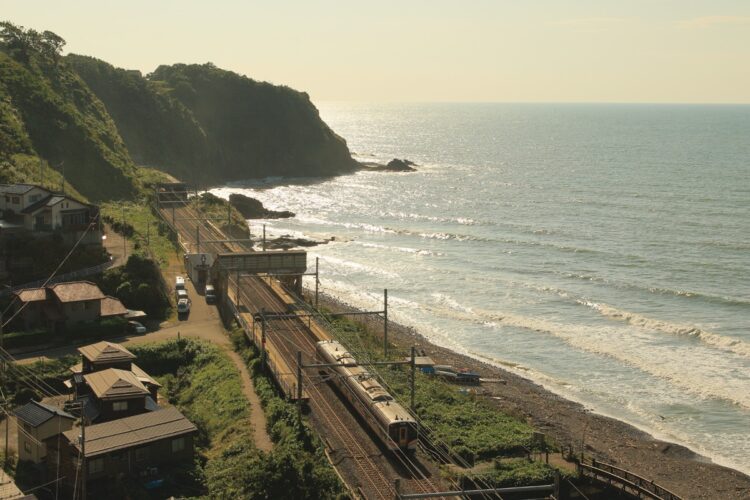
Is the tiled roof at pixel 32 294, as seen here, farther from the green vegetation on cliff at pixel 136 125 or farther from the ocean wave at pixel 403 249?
the ocean wave at pixel 403 249

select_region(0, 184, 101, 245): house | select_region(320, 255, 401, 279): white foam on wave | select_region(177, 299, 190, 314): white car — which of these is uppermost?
select_region(0, 184, 101, 245): house

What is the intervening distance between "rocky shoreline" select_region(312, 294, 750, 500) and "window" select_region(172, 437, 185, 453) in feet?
54.8

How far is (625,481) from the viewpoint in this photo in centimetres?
3127

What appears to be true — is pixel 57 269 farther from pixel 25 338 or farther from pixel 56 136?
pixel 56 136

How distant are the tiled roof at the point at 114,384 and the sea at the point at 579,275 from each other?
2460 centimetres

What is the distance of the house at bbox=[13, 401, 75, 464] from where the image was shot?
30.1 meters

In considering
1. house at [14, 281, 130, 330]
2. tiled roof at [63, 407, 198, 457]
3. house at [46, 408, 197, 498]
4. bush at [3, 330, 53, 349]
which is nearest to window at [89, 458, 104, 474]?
house at [46, 408, 197, 498]

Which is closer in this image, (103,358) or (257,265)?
(103,358)

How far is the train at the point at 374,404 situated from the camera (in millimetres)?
30312

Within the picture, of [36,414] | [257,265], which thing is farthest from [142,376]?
[257,265]

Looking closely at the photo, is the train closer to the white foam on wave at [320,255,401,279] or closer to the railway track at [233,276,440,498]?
the railway track at [233,276,440,498]

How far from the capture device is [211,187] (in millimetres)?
128250

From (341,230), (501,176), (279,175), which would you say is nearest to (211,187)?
(279,175)

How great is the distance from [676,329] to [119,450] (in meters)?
39.7
